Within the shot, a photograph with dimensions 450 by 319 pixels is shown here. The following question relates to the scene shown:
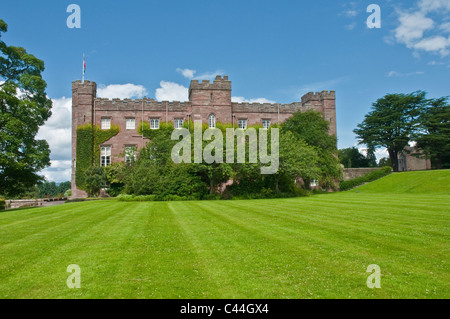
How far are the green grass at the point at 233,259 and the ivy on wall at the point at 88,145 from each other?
26138 millimetres

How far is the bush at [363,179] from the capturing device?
130 feet

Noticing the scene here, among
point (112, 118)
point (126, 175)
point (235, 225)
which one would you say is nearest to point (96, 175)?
point (126, 175)

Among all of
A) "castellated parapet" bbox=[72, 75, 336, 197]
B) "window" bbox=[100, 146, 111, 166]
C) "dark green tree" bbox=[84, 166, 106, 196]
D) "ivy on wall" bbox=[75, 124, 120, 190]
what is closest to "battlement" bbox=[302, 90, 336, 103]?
"castellated parapet" bbox=[72, 75, 336, 197]

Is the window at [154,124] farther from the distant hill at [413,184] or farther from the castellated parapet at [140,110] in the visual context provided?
the distant hill at [413,184]

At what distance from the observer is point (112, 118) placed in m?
37.8

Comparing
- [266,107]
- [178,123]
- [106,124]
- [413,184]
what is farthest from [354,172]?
[106,124]

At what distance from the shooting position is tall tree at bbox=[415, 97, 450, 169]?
48500 millimetres

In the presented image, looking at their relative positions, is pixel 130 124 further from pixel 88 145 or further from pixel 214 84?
pixel 214 84

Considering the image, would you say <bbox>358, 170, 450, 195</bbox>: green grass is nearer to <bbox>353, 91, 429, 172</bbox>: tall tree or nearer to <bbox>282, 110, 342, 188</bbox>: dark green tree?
<bbox>282, 110, 342, 188</bbox>: dark green tree

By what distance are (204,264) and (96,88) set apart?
37.5 metres

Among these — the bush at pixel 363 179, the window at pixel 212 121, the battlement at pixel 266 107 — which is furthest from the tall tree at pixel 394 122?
the window at pixel 212 121

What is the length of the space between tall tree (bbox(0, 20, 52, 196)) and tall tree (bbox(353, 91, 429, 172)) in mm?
48053

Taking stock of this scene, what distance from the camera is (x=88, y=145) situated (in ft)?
119
